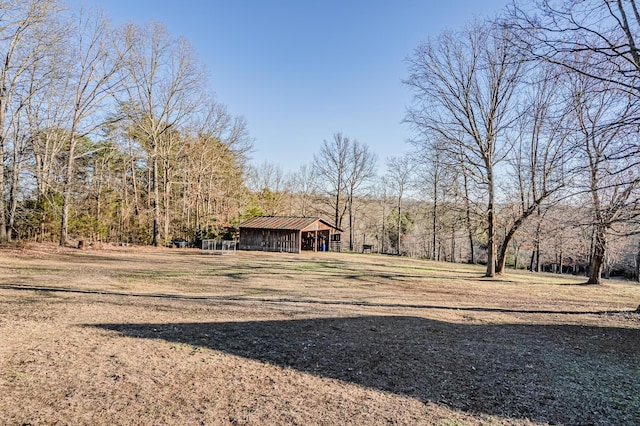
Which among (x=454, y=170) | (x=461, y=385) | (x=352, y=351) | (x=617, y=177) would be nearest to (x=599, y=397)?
(x=461, y=385)

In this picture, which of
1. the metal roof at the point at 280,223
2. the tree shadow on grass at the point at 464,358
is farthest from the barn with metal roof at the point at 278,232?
the tree shadow on grass at the point at 464,358

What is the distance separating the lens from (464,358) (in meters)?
5.09

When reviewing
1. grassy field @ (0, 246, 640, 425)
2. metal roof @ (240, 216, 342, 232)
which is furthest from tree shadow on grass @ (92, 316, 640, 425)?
metal roof @ (240, 216, 342, 232)

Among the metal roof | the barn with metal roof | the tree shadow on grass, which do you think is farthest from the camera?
the metal roof

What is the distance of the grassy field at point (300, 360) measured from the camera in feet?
11.2

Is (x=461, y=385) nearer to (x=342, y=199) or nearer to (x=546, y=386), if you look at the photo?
(x=546, y=386)

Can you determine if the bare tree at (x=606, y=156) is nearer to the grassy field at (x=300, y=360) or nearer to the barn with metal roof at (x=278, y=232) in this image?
the grassy field at (x=300, y=360)

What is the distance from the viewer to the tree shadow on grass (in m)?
3.79

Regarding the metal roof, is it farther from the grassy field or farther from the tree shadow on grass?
the tree shadow on grass

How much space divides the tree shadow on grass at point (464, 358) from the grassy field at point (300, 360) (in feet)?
0.09

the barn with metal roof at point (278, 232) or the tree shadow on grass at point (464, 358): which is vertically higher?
the barn with metal roof at point (278, 232)

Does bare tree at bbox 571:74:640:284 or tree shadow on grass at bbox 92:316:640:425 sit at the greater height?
bare tree at bbox 571:74:640:284

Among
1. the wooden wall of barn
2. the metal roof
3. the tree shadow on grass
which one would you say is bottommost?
the tree shadow on grass

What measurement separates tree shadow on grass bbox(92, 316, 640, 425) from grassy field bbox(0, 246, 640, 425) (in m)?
0.03
